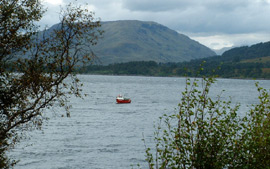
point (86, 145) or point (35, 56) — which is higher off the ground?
point (35, 56)

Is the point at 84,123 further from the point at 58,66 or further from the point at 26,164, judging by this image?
the point at 58,66

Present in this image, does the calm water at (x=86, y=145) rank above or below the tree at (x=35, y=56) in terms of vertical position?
below

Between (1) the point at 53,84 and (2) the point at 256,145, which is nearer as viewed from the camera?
(2) the point at 256,145

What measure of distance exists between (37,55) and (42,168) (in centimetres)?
2746

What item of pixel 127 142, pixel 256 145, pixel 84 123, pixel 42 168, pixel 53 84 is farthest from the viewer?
pixel 84 123

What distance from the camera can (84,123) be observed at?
8156 cm

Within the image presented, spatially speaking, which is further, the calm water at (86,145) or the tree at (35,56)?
the calm water at (86,145)

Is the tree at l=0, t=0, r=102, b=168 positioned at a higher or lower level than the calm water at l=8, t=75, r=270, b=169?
higher

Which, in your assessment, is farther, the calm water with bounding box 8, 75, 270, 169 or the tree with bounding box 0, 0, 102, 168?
the calm water with bounding box 8, 75, 270, 169

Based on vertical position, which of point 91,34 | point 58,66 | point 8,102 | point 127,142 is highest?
point 91,34

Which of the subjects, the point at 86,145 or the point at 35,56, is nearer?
the point at 35,56

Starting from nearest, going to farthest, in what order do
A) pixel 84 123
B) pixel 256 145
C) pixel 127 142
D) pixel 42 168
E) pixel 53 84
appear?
pixel 256 145
pixel 53 84
pixel 42 168
pixel 127 142
pixel 84 123

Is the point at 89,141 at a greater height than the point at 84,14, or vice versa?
the point at 84,14

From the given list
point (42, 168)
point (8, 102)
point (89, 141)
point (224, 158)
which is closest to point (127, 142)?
point (89, 141)
